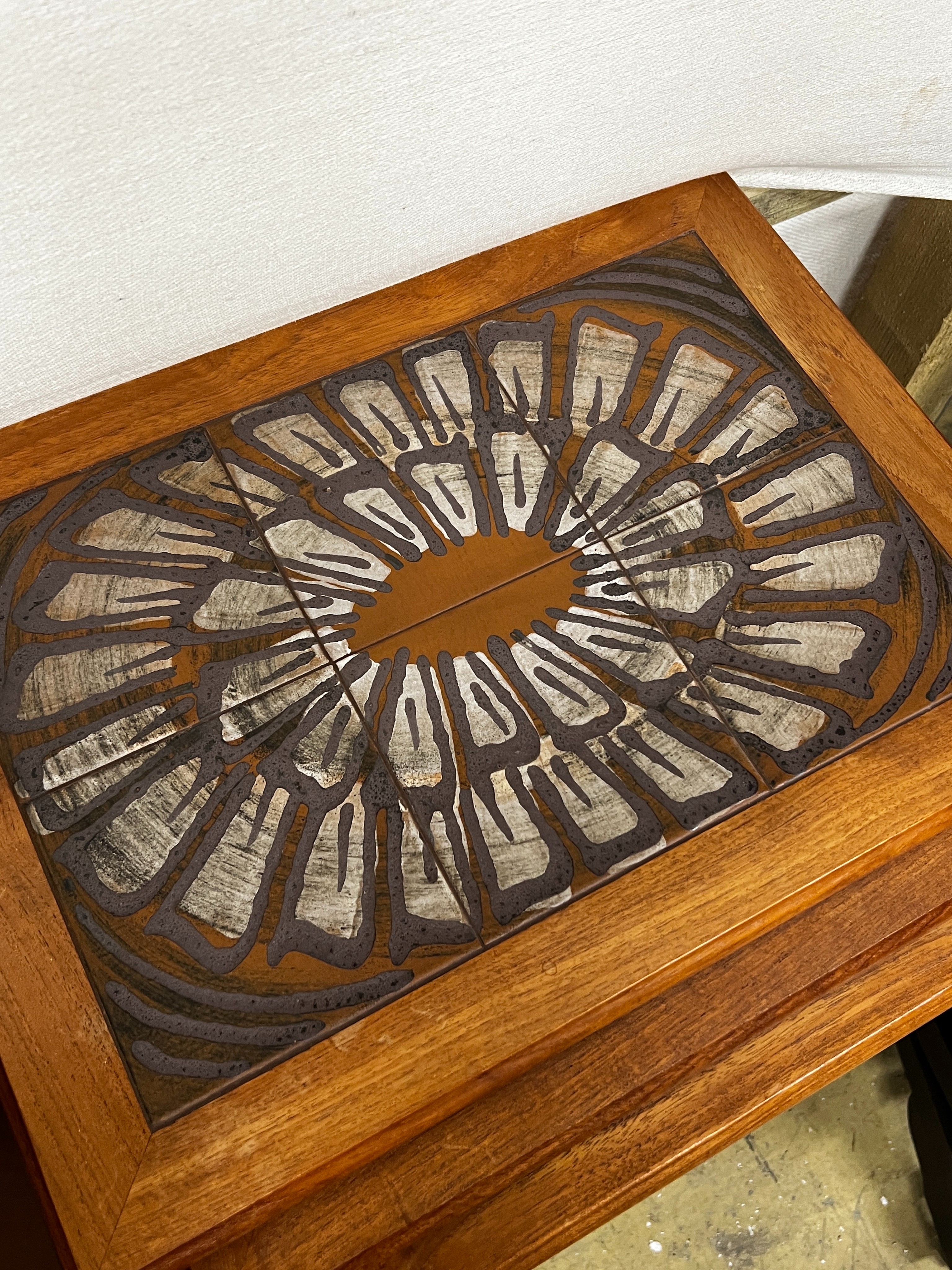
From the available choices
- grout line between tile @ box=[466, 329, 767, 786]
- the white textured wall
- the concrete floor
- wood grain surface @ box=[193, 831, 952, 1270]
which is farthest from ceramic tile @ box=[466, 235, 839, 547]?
the concrete floor

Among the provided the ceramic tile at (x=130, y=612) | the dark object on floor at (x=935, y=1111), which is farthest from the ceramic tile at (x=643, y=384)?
the dark object on floor at (x=935, y=1111)

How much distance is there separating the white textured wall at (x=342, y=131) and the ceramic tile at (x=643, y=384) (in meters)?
0.14

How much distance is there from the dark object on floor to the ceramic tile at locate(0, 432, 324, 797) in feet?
2.88

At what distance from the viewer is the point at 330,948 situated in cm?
68

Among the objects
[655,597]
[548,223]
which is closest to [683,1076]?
[655,597]

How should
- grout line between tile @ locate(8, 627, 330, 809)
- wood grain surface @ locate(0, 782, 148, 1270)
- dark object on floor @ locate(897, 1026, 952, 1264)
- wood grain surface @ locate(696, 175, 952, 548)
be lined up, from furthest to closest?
dark object on floor @ locate(897, 1026, 952, 1264), wood grain surface @ locate(696, 175, 952, 548), grout line between tile @ locate(8, 627, 330, 809), wood grain surface @ locate(0, 782, 148, 1270)

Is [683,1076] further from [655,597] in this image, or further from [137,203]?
[137,203]

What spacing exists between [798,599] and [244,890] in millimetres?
473

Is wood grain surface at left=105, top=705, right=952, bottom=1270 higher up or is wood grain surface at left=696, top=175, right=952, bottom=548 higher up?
wood grain surface at left=696, top=175, right=952, bottom=548

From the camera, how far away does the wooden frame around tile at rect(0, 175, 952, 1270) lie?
0.62 meters

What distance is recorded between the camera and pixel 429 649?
2.59 feet

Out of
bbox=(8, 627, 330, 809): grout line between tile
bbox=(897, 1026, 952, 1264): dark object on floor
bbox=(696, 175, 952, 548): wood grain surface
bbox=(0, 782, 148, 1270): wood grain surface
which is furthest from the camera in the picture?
bbox=(897, 1026, 952, 1264): dark object on floor

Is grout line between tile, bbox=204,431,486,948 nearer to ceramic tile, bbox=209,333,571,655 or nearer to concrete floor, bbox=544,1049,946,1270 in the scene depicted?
ceramic tile, bbox=209,333,571,655

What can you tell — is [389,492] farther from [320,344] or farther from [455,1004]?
[455,1004]
